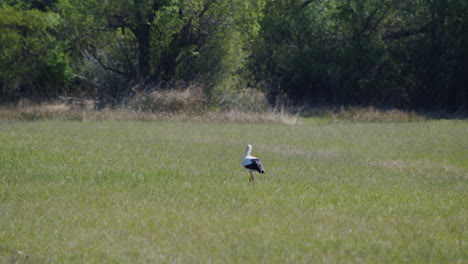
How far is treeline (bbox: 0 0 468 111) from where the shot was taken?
40188 millimetres

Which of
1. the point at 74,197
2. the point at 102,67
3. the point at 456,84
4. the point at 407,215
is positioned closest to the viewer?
the point at 407,215

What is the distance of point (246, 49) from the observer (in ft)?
164

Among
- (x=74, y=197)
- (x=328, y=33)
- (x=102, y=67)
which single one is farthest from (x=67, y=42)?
(x=74, y=197)

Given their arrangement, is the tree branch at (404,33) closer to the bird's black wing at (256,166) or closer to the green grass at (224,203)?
the green grass at (224,203)

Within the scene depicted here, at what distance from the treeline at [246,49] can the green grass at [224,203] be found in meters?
19.6

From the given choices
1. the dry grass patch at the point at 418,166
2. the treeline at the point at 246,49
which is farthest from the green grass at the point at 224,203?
the treeline at the point at 246,49

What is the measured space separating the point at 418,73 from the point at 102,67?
79.8ft

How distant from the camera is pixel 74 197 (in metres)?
11.8

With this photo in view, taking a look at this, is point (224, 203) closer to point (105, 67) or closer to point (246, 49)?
point (105, 67)

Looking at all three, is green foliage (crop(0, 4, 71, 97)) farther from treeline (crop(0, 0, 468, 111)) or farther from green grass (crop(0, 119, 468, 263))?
green grass (crop(0, 119, 468, 263))

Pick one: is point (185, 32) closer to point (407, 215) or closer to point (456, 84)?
point (456, 84)

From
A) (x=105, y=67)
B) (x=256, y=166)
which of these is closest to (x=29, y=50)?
(x=105, y=67)

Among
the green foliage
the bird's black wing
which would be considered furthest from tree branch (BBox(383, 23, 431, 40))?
the bird's black wing

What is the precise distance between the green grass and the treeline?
64.4ft
